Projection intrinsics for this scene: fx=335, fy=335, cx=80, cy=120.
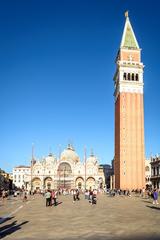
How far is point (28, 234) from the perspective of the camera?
1112cm

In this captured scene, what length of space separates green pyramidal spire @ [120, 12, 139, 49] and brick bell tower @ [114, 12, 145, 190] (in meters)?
0.62

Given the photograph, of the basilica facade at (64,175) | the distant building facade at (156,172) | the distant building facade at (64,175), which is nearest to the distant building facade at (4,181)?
the distant building facade at (64,175)

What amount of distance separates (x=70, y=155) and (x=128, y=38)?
4720 cm

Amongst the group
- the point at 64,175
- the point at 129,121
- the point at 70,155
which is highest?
the point at 129,121

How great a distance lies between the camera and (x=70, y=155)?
115m

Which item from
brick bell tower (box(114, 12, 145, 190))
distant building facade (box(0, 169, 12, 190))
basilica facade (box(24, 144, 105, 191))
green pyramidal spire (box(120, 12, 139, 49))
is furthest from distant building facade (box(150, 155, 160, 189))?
distant building facade (box(0, 169, 12, 190))

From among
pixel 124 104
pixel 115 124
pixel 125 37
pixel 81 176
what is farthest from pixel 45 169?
pixel 125 37

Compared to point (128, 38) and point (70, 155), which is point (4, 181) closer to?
point (70, 155)

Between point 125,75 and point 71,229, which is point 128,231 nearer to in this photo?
point 71,229

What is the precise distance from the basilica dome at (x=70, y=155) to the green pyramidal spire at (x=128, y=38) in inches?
1745

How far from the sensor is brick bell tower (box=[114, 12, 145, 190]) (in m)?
74.5

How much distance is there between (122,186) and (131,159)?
20.9 feet

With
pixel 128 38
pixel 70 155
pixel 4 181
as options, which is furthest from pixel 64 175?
pixel 128 38

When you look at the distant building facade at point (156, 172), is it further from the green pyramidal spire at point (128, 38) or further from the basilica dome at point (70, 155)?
the basilica dome at point (70, 155)
